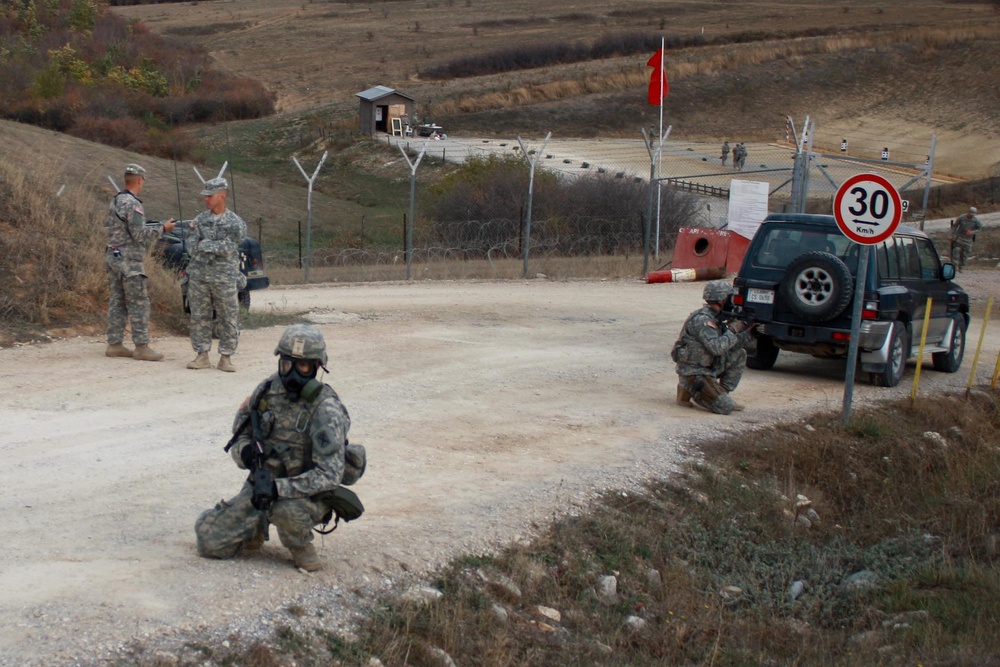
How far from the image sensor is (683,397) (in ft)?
35.3

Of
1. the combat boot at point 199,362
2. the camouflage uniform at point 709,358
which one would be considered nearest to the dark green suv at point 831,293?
the camouflage uniform at point 709,358

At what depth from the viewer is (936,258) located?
13.3 m

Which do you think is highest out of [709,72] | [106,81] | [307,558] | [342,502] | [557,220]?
[709,72]

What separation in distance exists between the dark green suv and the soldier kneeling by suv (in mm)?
1332

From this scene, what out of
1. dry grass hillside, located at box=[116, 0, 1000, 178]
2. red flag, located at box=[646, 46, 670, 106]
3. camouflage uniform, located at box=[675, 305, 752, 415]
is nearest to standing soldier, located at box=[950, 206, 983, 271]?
red flag, located at box=[646, 46, 670, 106]

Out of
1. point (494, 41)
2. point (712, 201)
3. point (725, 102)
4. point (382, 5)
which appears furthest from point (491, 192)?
point (382, 5)

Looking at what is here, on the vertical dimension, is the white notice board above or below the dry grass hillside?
below

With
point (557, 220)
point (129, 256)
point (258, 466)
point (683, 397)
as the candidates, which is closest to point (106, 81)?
point (557, 220)

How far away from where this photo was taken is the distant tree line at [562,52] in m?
82.9

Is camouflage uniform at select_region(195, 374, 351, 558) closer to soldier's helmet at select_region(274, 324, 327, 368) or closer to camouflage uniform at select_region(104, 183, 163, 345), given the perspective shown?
soldier's helmet at select_region(274, 324, 327, 368)

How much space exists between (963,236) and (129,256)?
1919cm

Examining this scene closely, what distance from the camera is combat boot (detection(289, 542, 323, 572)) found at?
582cm

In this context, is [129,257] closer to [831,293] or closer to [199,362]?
[199,362]

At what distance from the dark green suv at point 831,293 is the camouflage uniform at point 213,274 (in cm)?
540
